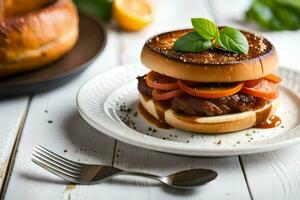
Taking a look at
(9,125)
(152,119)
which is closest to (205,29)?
(152,119)

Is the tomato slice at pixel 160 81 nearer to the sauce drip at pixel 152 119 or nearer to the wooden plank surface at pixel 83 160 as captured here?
the sauce drip at pixel 152 119

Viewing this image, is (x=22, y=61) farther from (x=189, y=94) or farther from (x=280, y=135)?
(x=280, y=135)

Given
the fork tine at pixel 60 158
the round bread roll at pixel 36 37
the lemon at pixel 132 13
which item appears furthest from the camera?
the lemon at pixel 132 13

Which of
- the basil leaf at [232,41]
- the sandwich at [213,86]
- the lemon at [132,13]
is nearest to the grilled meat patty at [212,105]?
the sandwich at [213,86]

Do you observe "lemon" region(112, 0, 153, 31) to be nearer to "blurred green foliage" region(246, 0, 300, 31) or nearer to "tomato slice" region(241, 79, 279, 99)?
"blurred green foliage" region(246, 0, 300, 31)

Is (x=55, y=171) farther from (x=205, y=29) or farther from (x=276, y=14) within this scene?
(x=276, y=14)

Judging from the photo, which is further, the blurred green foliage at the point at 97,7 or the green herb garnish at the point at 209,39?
the blurred green foliage at the point at 97,7

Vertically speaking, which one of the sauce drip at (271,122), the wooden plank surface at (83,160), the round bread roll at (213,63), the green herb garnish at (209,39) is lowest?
the wooden plank surface at (83,160)

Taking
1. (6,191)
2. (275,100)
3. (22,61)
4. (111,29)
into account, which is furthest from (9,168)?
(111,29)
